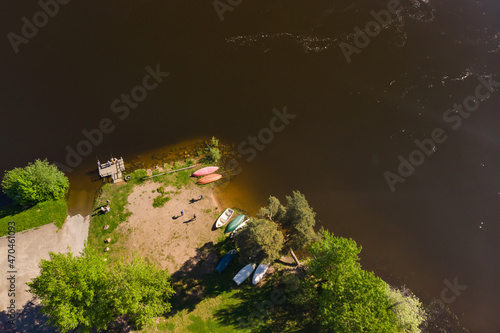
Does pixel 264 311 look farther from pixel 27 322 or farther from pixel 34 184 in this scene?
pixel 34 184

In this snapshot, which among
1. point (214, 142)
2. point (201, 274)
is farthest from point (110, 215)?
point (214, 142)

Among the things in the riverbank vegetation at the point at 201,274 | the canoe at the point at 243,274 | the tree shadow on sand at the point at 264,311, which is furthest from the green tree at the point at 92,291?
the canoe at the point at 243,274

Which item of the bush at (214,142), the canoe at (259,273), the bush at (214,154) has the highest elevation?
the bush at (214,142)

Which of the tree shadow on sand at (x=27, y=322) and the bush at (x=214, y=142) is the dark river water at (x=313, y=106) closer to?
the bush at (x=214, y=142)

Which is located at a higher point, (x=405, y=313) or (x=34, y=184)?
(x=34, y=184)

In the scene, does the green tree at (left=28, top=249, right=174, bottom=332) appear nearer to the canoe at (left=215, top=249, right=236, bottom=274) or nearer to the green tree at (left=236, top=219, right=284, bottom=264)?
the canoe at (left=215, top=249, right=236, bottom=274)

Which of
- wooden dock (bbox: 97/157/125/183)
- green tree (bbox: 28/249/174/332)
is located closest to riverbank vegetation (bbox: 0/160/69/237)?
wooden dock (bbox: 97/157/125/183)
